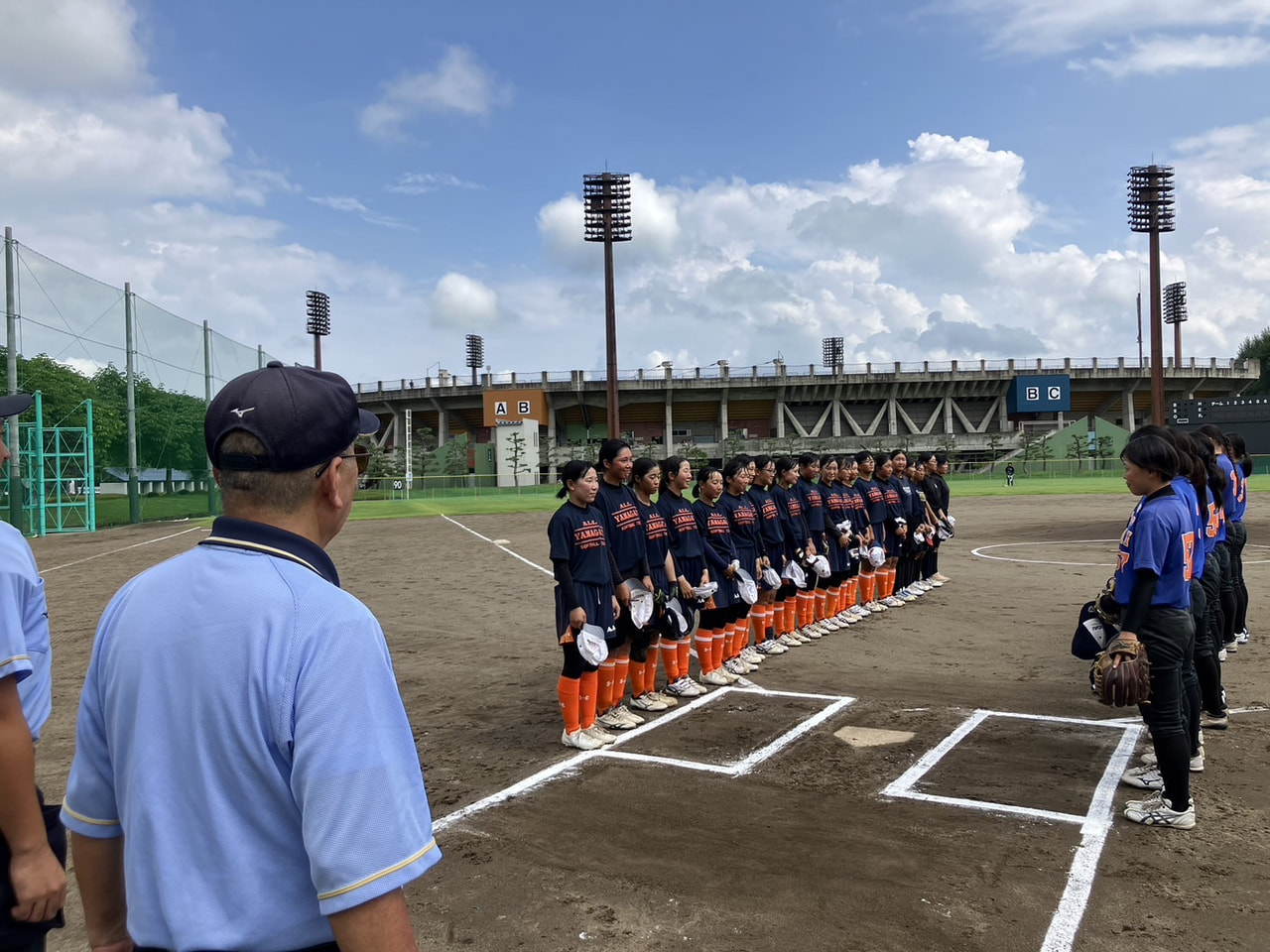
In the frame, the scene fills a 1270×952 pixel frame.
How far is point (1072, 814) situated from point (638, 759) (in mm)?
2747

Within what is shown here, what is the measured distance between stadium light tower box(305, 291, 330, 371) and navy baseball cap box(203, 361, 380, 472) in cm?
8591

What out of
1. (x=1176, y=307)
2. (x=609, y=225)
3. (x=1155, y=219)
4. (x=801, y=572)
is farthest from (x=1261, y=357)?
(x=801, y=572)

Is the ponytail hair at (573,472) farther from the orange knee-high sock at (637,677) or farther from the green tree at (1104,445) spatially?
the green tree at (1104,445)

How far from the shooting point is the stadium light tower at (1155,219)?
48250 mm

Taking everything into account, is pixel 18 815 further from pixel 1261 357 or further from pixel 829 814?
pixel 1261 357

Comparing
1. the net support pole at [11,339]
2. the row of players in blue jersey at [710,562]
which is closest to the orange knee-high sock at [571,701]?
the row of players in blue jersey at [710,562]

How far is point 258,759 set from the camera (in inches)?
55.9

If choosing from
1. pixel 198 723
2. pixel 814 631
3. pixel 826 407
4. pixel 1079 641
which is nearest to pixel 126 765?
pixel 198 723

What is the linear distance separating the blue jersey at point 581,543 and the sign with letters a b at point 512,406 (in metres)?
67.7

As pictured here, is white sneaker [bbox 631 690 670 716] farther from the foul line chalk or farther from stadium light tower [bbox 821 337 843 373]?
stadium light tower [bbox 821 337 843 373]

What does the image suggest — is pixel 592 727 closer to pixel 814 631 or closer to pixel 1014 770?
pixel 1014 770

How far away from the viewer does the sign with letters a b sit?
7431 cm

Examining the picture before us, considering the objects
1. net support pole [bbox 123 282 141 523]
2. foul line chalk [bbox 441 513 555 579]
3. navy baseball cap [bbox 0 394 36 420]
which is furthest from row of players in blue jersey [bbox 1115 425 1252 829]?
net support pole [bbox 123 282 141 523]

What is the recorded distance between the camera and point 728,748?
6.22 m
